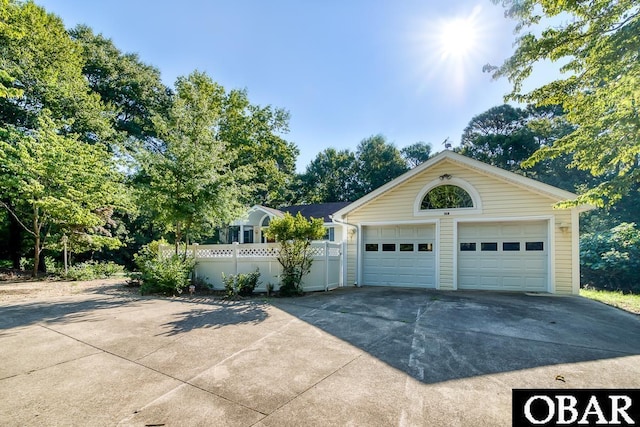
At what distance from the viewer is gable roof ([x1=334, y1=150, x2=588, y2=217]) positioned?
28.2 ft

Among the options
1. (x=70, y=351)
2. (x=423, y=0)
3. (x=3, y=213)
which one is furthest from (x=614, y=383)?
(x=3, y=213)

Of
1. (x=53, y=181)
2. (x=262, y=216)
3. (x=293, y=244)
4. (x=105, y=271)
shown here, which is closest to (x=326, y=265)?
(x=293, y=244)

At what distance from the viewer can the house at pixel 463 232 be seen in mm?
8688

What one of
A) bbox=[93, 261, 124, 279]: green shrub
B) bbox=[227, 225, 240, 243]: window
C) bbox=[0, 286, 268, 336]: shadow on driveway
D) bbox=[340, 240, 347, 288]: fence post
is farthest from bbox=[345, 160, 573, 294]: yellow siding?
bbox=[93, 261, 124, 279]: green shrub

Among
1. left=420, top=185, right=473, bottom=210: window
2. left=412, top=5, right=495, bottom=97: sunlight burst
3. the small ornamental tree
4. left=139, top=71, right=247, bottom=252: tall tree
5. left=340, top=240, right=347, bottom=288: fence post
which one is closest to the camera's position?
left=412, top=5, right=495, bottom=97: sunlight burst

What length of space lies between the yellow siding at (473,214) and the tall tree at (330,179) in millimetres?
20290

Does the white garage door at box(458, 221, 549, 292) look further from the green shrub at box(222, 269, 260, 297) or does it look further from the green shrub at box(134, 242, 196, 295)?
the green shrub at box(134, 242, 196, 295)

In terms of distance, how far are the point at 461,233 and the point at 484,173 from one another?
207 cm

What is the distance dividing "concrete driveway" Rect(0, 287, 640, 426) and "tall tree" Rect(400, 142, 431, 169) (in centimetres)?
2767

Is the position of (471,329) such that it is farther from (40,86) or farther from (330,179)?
(330,179)

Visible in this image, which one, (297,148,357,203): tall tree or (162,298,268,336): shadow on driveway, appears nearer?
(162,298,268,336): shadow on driveway

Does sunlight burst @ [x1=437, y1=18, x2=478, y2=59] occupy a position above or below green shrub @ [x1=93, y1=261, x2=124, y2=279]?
above

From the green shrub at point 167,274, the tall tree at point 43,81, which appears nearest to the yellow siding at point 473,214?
the green shrub at point 167,274

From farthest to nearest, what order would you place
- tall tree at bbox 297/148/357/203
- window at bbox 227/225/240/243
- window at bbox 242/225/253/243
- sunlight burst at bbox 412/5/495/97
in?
tall tree at bbox 297/148/357/203 → window at bbox 227/225/240/243 → window at bbox 242/225/253/243 → sunlight burst at bbox 412/5/495/97
